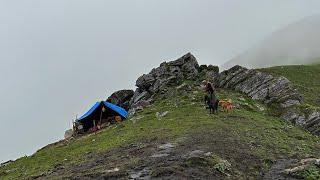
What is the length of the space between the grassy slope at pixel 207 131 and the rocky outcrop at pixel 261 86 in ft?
14.6

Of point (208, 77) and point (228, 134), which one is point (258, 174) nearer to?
point (228, 134)

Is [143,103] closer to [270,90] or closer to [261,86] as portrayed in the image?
[261,86]

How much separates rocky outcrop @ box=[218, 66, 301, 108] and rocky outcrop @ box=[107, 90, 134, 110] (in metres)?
15.2

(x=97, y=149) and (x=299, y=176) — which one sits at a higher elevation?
(x=97, y=149)

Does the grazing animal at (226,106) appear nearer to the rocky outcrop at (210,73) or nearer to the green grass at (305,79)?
the green grass at (305,79)

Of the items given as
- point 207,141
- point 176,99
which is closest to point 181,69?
point 176,99

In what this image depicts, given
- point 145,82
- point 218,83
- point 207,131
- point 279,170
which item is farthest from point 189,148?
point 145,82

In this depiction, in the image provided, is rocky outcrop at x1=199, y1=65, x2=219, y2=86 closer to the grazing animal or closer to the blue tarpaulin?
the blue tarpaulin

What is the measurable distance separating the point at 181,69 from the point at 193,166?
52591 millimetres

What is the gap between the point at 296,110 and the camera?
188ft

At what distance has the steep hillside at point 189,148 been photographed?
26.8 m

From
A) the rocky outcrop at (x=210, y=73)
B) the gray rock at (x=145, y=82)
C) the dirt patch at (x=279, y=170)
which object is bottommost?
the dirt patch at (x=279, y=170)

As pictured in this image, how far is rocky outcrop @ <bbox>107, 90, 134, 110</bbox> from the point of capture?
81.4 m

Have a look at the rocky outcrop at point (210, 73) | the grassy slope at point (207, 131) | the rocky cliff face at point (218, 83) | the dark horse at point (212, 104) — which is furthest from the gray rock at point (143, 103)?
the dark horse at point (212, 104)
